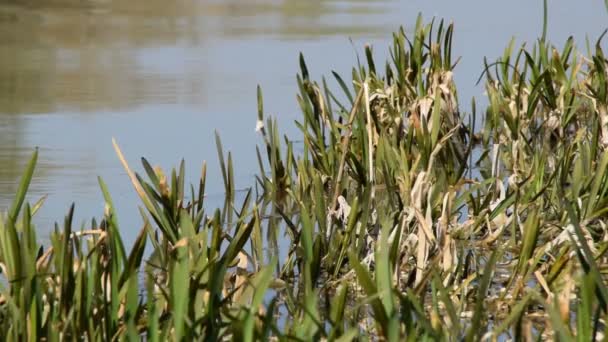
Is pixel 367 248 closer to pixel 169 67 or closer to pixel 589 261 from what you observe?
pixel 589 261

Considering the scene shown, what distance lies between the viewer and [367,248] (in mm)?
2502

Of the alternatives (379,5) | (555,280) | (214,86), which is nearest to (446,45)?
(214,86)

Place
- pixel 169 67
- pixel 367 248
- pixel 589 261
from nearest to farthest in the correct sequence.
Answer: pixel 589 261 → pixel 367 248 → pixel 169 67

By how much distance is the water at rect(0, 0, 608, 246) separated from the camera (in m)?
3.56

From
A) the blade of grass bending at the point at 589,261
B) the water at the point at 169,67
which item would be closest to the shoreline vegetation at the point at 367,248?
the blade of grass bending at the point at 589,261

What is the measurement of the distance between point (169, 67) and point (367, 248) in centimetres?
317

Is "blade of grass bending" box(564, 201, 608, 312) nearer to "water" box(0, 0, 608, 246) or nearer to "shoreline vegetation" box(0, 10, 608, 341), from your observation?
"shoreline vegetation" box(0, 10, 608, 341)

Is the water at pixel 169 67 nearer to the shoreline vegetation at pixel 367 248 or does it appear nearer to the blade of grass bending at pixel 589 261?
the shoreline vegetation at pixel 367 248

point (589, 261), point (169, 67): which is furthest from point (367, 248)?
point (169, 67)

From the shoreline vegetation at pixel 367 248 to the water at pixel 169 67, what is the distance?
43 cm

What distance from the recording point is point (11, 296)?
1749 millimetres

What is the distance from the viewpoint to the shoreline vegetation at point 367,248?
5.24 ft

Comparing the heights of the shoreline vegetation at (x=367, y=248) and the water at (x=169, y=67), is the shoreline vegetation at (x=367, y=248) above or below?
below

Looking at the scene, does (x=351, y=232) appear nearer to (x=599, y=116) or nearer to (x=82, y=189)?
(x=82, y=189)
